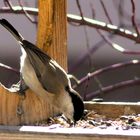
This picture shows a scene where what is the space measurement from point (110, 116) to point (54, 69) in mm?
330

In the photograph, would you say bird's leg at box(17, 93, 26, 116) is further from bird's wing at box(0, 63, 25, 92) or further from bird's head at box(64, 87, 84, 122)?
bird's wing at box(0, 63, 25, 92)

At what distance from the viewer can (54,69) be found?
2.50 meters

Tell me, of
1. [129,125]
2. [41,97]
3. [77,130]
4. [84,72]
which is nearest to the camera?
[77,130]

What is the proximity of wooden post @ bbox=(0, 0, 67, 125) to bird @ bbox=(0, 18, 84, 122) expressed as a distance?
4 centimetres

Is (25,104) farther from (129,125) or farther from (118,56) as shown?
(118,56)

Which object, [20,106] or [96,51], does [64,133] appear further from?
[96,51]

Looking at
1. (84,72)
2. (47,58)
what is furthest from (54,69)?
(84,72)

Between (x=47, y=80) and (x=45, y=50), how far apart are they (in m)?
0.13

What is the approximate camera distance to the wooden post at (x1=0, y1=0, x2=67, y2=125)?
7.86 ft

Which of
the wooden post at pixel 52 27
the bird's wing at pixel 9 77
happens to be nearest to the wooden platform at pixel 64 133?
the wooden post at pixel 52 27

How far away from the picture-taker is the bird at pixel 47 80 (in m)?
2.43

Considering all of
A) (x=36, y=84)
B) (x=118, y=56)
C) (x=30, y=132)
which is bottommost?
(x=30, y=132)

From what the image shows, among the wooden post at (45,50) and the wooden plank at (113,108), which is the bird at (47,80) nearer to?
the wooden post at (45,50)

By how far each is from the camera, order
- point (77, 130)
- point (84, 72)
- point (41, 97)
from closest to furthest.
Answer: point (77, 130) → point (41, 97) → point (84, 72)
